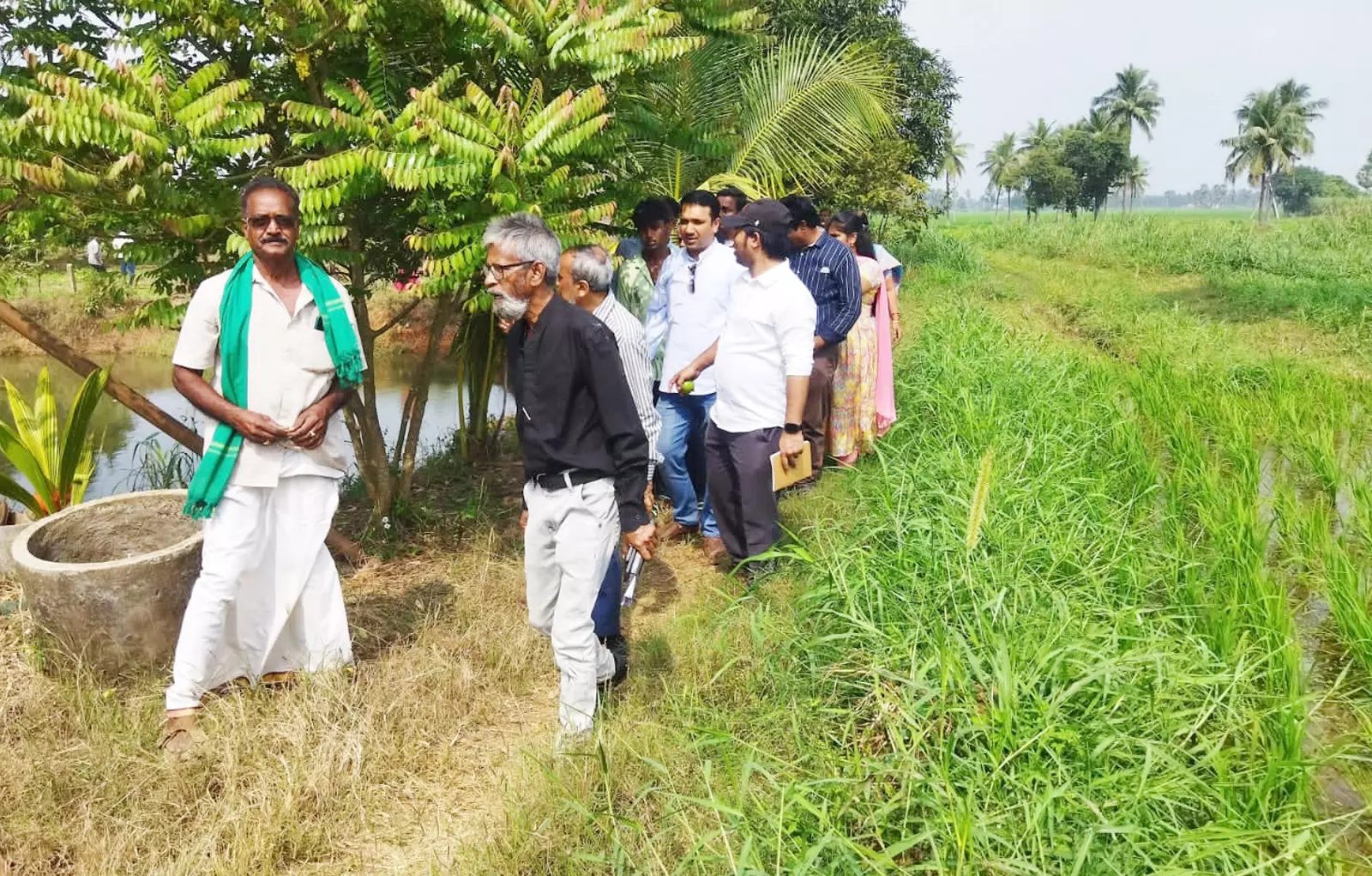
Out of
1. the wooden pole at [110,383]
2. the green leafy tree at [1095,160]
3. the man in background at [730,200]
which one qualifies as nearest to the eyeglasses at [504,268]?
the wooden pole at [110,383]

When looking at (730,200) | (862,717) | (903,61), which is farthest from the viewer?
(903,61)

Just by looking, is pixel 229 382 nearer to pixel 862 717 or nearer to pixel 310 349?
pixel 310 349

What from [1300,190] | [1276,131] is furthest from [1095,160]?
[1300,190]

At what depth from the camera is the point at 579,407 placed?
2.87 meters

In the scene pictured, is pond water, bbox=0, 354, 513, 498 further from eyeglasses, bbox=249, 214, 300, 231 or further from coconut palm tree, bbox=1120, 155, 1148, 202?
coconut palm tree, bbox=1120, 155, 1148, 202

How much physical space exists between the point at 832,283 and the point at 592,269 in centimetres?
200

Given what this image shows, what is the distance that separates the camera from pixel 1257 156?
59938mm

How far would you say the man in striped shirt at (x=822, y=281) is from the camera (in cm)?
510

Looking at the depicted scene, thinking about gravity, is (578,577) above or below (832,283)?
below

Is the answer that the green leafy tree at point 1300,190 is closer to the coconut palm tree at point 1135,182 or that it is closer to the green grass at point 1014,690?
the coconut palm tree at point 1135,182

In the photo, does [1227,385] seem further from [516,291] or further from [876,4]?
[876,4]

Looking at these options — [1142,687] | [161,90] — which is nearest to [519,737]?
[1142,687]

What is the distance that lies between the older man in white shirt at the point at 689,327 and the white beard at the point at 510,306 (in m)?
1.90

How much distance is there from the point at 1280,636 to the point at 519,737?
254cm
